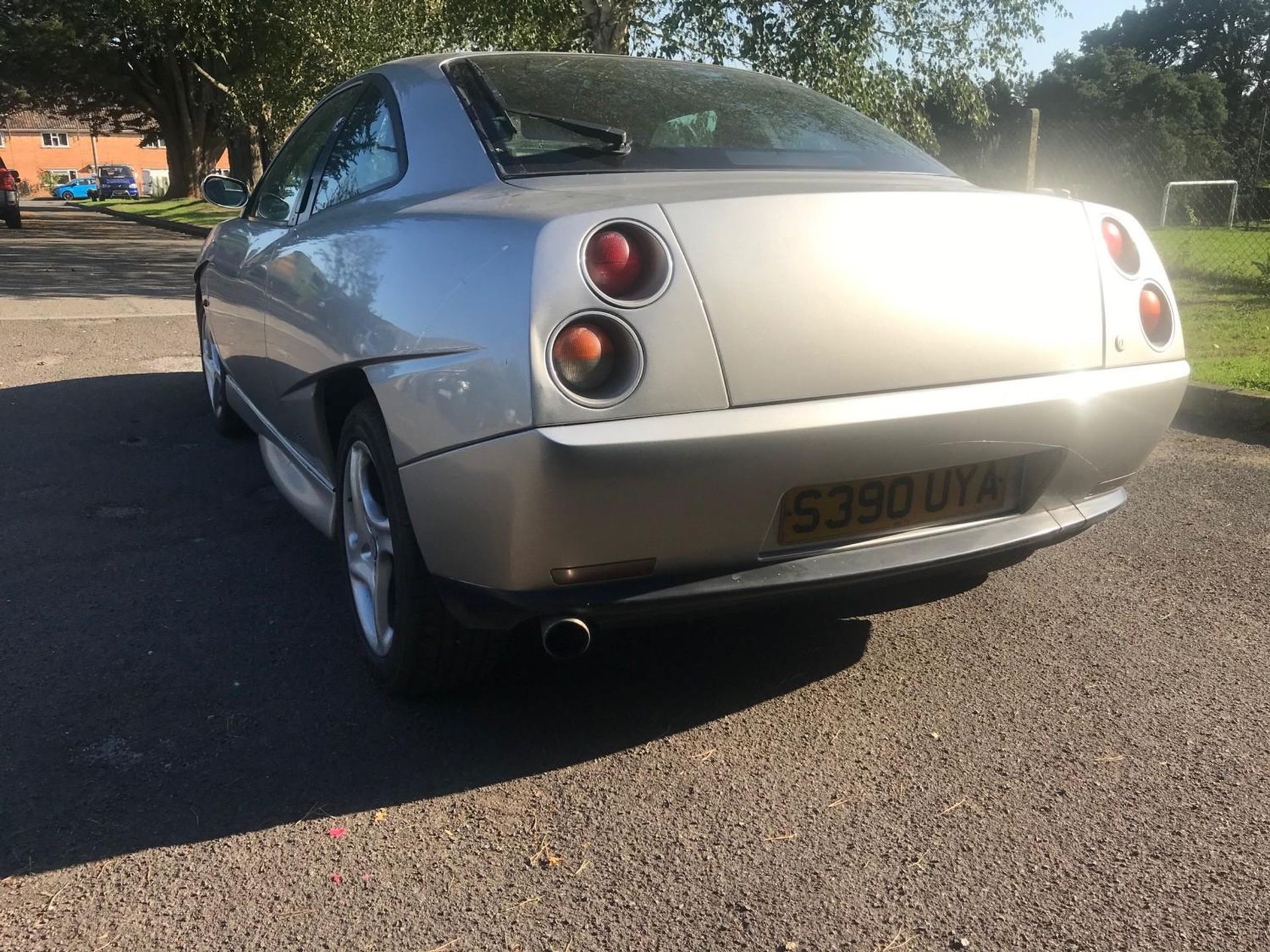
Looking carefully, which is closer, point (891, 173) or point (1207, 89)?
point (891, 173)

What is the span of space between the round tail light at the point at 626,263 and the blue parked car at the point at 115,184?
75573mm

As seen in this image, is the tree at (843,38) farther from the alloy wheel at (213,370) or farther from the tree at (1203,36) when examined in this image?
the tree at (1203,36)

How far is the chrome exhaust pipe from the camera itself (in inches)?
91.3

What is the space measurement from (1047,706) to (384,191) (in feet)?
6.88

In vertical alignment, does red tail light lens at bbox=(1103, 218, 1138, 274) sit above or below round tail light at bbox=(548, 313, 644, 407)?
above

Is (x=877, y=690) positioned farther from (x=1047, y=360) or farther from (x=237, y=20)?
(x=237, y=20)

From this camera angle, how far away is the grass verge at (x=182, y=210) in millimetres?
29688

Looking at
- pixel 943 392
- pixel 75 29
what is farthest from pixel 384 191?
pixel 75 29

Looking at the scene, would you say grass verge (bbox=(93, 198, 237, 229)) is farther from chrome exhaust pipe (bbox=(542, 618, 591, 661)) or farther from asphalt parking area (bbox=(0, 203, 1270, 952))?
chrome exhaust pipe (bbox=(542, 618, 591, 661))

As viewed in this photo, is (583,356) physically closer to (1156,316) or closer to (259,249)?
(1156,316)

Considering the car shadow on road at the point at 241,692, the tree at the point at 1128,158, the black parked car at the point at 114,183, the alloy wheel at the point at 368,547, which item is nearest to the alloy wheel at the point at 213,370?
the car shadow on road at the point at 241,692

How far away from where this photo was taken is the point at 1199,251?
15609 mm

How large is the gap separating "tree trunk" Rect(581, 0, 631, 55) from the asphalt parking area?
1104 cm

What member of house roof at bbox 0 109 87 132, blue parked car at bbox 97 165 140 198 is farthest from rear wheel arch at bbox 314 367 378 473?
house roof at bbox 0 109 87 132
